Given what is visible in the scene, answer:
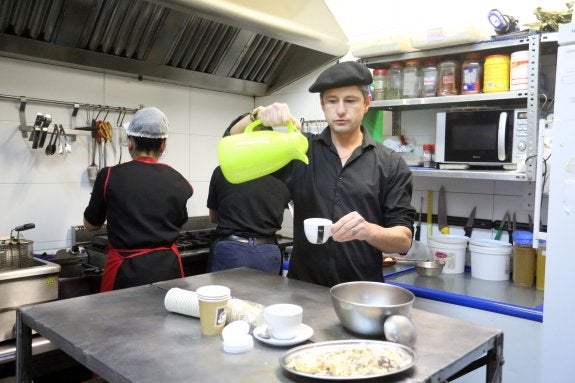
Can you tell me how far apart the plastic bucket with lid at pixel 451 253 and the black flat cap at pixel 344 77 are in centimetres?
125

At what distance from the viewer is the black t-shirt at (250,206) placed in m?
2.67

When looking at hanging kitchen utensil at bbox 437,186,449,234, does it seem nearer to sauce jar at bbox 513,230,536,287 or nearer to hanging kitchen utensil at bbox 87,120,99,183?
sauce jar at bbox 513,230,536,287

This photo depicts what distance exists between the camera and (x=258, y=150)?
1321 mm

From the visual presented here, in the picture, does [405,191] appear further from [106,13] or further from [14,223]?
[14,223]

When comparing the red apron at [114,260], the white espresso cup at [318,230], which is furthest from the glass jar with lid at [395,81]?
the white espresso cup at [318,230]

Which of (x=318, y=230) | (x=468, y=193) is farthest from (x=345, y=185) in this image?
(x=468, y=193)

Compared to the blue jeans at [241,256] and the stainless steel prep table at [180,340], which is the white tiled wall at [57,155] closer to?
the blue jeans at [241,256]

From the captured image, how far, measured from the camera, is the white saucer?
3.45 feet

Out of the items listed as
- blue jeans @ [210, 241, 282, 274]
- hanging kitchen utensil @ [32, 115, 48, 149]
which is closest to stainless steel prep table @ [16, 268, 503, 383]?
blue jeans @ [210, 241, 282, 274]

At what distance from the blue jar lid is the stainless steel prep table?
4.19 feet

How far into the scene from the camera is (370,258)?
1.79 meters

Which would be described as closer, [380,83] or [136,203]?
[136,203]

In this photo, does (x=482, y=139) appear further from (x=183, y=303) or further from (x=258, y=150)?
(x=183, y=303)

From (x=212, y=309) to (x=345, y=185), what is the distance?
2.76ft
